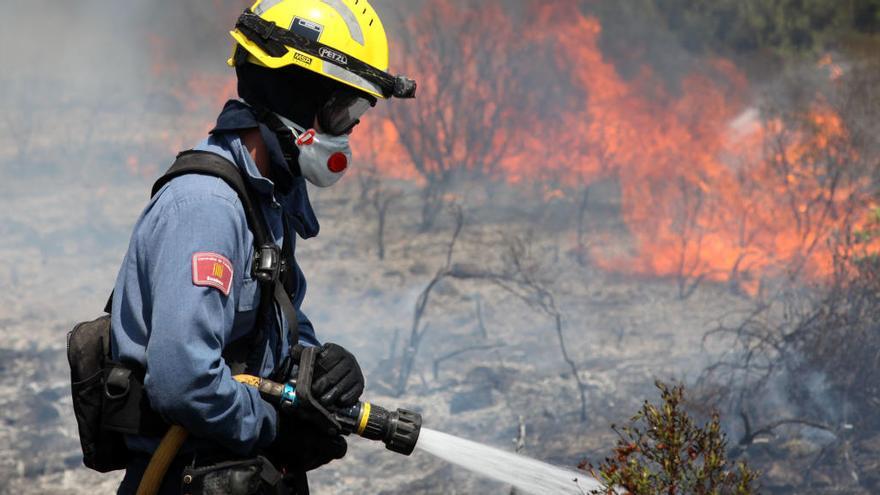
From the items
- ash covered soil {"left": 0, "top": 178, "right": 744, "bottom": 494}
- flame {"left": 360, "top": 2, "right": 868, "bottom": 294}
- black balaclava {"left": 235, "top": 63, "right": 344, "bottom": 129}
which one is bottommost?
black balaclava {"left": 235, "top": 63, "right": 344, "bottom": 129}

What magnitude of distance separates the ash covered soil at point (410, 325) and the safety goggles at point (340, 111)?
12.5 ft

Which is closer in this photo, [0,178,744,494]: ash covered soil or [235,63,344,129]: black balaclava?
[235,63,344,129]: black balaclava

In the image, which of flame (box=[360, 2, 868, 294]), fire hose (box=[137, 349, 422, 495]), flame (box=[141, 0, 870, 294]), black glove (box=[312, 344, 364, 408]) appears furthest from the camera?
flame (box=[141, 0, 870, 294])

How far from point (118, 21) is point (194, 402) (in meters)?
17.0

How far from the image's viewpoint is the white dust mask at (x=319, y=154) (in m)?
2.43

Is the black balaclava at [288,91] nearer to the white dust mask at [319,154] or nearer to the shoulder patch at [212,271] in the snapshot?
the white dust mask at [319,154]

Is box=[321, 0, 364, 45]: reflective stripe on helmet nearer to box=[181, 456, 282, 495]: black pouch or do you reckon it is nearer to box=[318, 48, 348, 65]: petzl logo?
box=[318, 48, 348, 65]: petzl logo

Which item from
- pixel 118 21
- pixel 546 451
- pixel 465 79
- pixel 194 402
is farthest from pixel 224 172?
pixel 118 21

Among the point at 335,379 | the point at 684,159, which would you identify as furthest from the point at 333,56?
the point at 684,159

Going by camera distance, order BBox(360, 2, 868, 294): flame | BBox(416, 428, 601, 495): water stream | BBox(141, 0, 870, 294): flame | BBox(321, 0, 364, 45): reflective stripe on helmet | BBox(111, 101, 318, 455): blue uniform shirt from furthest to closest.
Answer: BBox(141, 0, 870, 294): flame < BBox(360, 2, 868, 294): flame < BBox(416, 428, 601, 495): water stream < BBox(321, 0, 364, 45): reflective stripe on helmet < BBox(111, 101, 318, 455): blue uniform shirt

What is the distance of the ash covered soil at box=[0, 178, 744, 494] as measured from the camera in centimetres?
632

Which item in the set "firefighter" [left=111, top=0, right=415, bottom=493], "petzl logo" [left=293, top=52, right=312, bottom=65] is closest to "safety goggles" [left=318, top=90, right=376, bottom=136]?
"firefighter" [left=111, top=0, right=415, bottom=493]

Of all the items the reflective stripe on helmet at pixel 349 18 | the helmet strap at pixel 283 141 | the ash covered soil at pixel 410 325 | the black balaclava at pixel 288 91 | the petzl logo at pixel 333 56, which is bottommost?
the helmet strap at pixel 283 141

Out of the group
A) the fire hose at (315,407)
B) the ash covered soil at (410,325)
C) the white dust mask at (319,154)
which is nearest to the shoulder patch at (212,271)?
the fire hose at (315,407)
